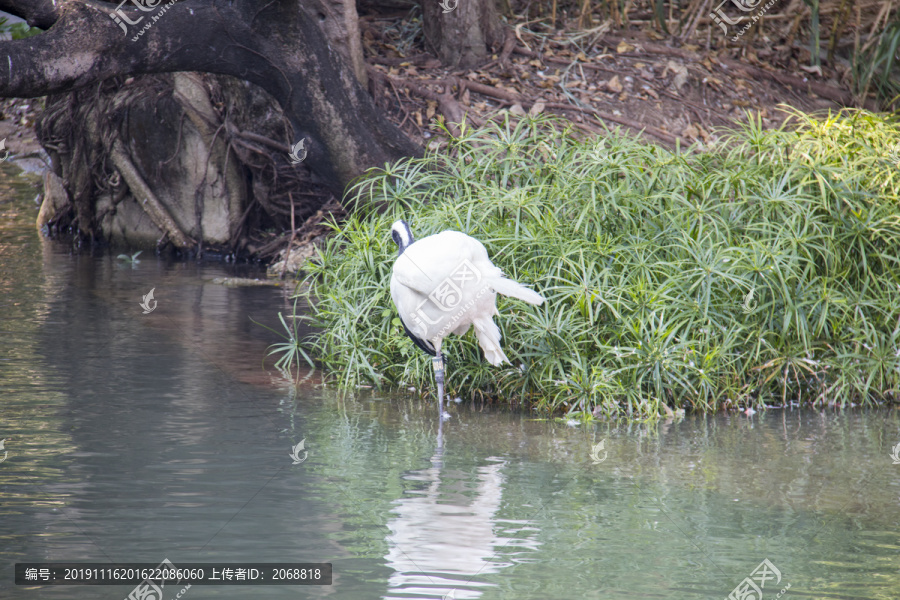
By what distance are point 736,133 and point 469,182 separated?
81.7 inches

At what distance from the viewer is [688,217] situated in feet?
21.0

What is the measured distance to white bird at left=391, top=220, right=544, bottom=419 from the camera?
5.25 metres

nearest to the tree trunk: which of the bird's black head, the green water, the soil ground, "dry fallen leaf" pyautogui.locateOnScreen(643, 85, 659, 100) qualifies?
the soil ground

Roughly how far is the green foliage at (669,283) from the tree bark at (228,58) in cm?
244

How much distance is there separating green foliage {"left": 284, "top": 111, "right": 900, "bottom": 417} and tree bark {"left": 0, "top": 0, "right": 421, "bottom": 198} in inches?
95.9

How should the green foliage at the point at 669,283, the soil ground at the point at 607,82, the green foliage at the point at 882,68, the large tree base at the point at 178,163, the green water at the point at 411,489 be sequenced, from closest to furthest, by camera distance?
1. the green water at the point at 411,489
2. the green foliage at the point at 669,283
3. the green foliage at the point at 882,68
4. the large tree base at the point at 178,163
5. the soil ground at the point at 607,82

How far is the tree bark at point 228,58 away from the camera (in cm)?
733

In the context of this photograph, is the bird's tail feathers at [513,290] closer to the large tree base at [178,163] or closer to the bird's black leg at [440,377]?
the bird's black leg at [440,377]

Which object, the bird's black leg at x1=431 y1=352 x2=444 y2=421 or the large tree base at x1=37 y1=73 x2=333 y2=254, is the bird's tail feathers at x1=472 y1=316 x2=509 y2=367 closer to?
the bird's black leg at x1=431 y1=352 x2=444 y2=421

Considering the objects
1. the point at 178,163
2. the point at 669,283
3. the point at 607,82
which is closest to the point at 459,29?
the point at 607,82

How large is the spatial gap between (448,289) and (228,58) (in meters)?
4.26

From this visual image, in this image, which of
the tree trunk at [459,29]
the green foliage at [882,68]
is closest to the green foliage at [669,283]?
the green foliage at [882,68]

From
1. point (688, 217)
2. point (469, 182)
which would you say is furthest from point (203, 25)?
point (688, 217)

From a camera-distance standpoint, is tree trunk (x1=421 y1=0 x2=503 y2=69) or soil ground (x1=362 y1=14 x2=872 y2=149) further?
tree trunk (x1=421 y1=0 x2=503 y2=69)
